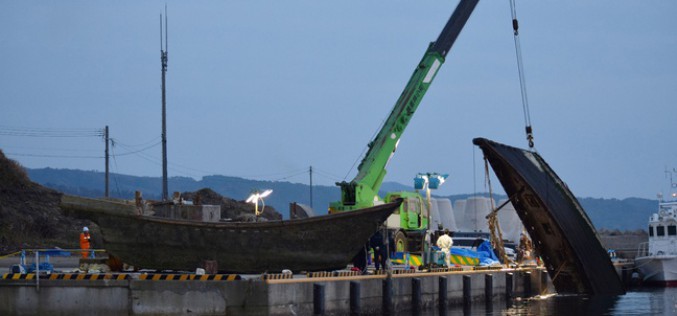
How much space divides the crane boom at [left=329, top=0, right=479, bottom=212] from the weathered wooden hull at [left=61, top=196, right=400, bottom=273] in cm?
1054

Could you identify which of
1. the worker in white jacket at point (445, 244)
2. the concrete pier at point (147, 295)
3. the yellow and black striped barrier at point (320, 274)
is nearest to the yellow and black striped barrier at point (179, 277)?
the concrete pier at point (147, 295)

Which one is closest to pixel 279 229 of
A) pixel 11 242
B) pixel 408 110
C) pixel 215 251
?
pixel 215 251

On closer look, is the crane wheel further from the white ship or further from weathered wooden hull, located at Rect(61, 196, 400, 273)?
the white ship

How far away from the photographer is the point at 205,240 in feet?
94.7

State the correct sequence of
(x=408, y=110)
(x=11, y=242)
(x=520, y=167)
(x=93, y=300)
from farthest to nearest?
(x=11, y=242), (x=408, y=110), (x=520, y=167), (x=93, y=300)

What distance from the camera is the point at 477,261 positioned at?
43.7 meters

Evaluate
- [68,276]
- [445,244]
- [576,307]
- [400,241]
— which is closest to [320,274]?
[68,276]

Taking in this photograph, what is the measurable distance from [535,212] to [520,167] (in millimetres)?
2067

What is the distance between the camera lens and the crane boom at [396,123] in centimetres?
4075

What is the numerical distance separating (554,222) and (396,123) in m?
8.01

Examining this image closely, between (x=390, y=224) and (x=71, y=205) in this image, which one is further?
(x=390, y=224)

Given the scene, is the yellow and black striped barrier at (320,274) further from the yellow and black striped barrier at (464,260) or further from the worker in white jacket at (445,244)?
the yellow and black striped barrier at (464,260)

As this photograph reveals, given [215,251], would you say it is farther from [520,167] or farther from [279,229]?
[520,167]

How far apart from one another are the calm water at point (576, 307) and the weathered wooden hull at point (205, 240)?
5227 mm
